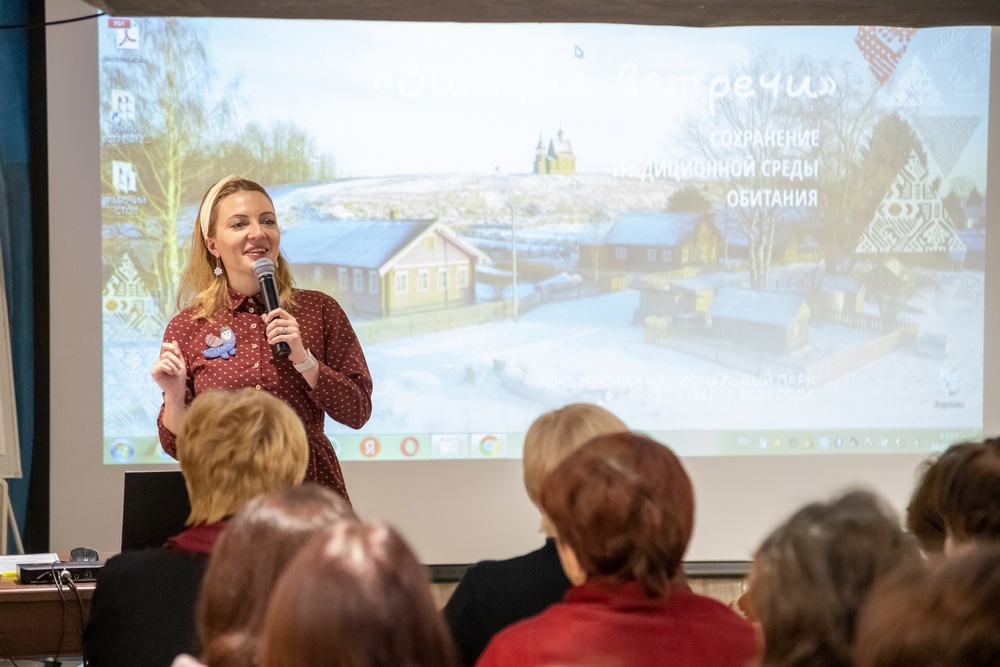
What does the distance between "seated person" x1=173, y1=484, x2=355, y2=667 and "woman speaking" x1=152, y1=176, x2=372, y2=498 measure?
1.23 metres

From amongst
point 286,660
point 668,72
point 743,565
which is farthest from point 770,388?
point 286,660

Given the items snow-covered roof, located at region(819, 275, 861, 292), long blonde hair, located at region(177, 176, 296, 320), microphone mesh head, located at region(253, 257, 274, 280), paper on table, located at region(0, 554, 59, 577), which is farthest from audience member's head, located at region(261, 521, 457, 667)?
snow-covered roof, located at region(819, 275, 861, 292)

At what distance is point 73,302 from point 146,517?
6.49ft

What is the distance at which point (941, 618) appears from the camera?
0.97 meters

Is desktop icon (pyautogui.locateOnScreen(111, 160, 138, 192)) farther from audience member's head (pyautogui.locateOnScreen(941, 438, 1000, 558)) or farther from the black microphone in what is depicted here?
audience member's head (pyautogui.locateOnScreen(941, 438, 1000, 558))

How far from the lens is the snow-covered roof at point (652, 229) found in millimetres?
4398

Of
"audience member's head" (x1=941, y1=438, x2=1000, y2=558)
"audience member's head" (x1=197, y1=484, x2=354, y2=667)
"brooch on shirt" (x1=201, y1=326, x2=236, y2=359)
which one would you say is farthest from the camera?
"brooch on shirt" (x1=201, y1=326, x2=236, y2=359)

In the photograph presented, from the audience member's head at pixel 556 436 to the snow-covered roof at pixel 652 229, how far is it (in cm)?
246

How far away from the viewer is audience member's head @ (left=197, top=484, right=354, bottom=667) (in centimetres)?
131

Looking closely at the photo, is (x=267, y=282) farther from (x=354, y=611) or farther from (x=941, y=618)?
(x=941, y=618)

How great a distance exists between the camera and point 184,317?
277cm

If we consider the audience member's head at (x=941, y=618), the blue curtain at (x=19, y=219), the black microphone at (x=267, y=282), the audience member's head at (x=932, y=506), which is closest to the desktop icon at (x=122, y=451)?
the blue curtain at (x=19, y=219)

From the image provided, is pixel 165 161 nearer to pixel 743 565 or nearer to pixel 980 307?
pixel 743 565

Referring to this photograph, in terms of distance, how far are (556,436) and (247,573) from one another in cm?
79
